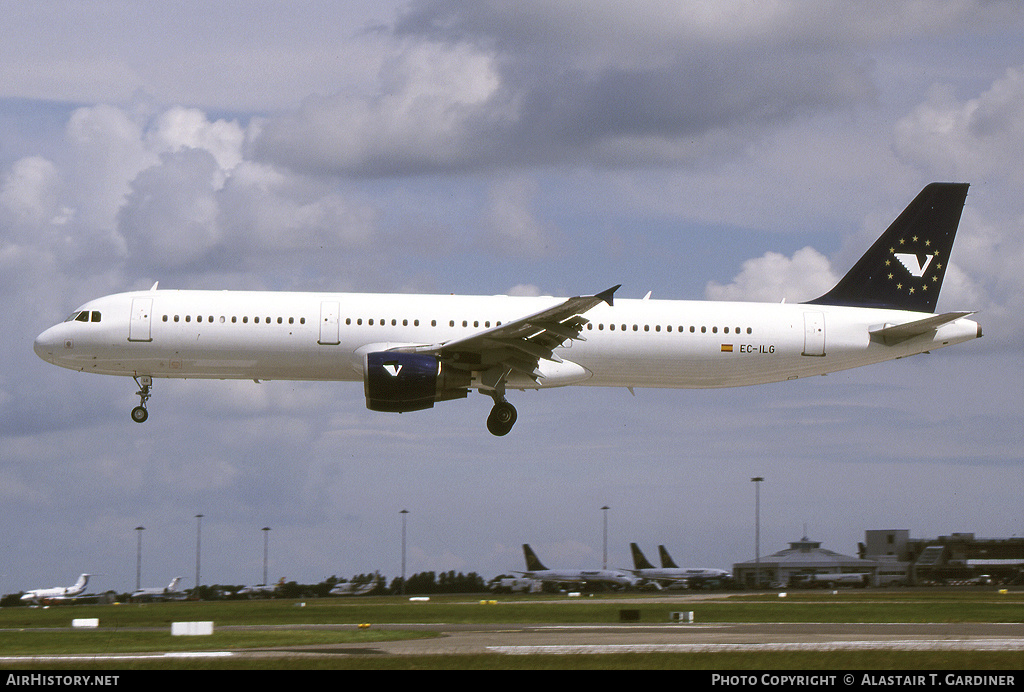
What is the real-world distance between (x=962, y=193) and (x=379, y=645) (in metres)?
27.8

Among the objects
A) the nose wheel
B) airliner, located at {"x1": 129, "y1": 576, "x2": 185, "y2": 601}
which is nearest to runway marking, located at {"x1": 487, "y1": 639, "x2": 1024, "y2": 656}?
the nose wheel

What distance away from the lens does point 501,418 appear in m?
35.3

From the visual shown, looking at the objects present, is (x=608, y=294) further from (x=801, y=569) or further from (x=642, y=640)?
(x=801, y=569)

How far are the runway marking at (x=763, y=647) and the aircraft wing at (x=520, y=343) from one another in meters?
10.5

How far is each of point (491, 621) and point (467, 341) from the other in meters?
8.47

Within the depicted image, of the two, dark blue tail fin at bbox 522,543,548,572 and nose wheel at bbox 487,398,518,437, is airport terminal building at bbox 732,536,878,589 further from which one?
nose wheel at bbox 487,398,518,437

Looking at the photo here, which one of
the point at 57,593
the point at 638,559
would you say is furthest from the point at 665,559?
the point at 57,593

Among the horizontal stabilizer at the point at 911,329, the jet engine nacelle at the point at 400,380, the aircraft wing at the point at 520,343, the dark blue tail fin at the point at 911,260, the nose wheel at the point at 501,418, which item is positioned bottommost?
the nose wheel at the point at 501,418

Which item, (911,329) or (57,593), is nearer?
(911,329)

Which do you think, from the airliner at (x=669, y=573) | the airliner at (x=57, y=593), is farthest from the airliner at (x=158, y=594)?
the airliner at (x=669, y=573)

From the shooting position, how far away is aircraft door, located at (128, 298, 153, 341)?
34.2 m

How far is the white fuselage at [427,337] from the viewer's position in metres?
34.1

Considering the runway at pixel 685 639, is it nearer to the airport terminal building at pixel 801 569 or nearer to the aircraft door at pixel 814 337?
the aircraft door at pixel 814 337

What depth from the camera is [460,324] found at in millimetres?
35094
